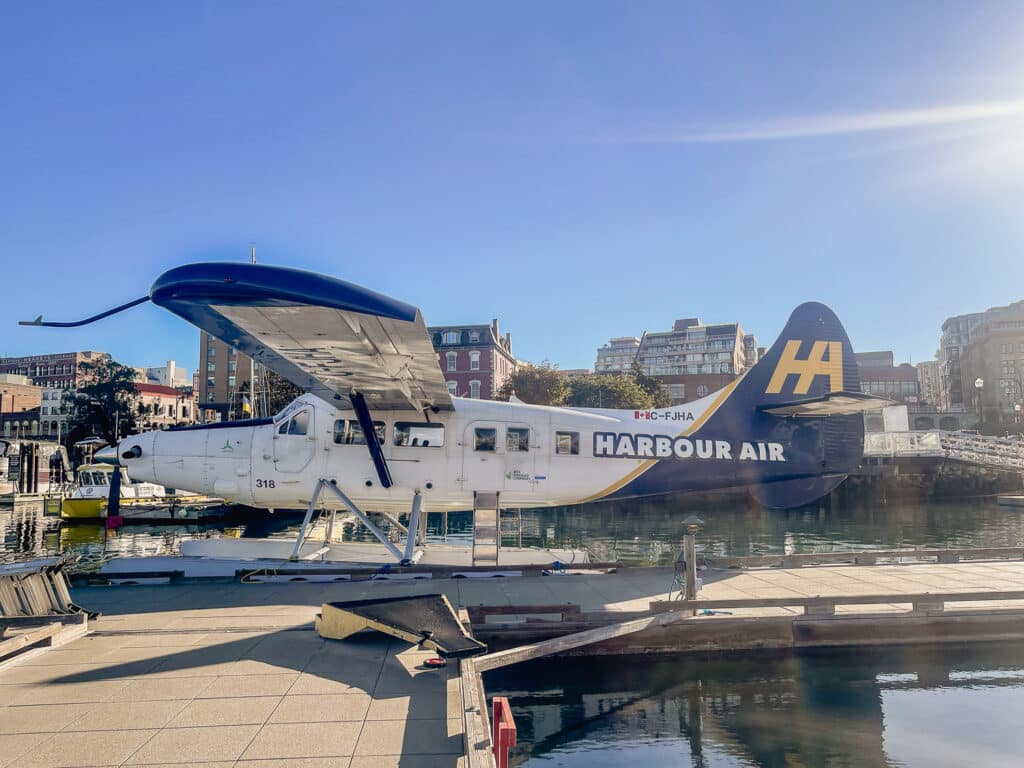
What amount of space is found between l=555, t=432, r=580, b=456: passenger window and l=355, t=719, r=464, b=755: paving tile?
8.60m

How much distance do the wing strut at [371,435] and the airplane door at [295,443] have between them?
117 cm

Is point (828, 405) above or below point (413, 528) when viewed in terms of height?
above

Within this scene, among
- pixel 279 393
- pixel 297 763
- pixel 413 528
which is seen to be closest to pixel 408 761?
pixel 297 763

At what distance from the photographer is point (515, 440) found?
13305 millimetres

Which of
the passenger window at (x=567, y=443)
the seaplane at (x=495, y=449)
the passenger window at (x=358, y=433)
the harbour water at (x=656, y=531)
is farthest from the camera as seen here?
the harbour water at (x=656, y=531)

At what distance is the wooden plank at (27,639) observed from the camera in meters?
6.42

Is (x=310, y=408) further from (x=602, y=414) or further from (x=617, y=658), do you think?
(x=617, y=658)

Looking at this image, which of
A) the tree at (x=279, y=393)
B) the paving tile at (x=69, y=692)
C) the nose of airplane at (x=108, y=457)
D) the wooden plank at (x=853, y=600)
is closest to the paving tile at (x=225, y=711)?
the paving tile at (x=69, y=692)

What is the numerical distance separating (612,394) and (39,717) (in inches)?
2217

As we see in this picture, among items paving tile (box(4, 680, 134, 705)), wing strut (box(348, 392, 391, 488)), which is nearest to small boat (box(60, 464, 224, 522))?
wing strut (box(348, 392, 391, 488))

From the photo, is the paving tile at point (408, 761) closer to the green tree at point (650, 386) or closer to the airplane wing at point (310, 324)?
the airplane wing at point (310, 324)

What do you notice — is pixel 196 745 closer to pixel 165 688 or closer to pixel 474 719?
pixel 165 688

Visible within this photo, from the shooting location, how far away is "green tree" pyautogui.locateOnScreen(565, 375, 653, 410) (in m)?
59.3

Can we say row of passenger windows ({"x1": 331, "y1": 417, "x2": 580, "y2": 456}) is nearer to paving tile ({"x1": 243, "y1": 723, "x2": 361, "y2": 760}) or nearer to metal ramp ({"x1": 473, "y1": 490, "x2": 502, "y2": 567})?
metal ramp ({"x1": 473, "y1": 490, "x2": 502, "y2": 567})
